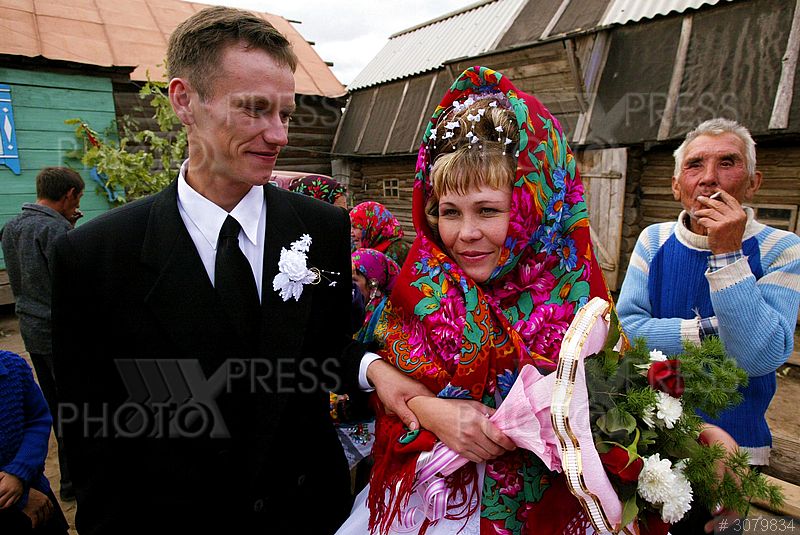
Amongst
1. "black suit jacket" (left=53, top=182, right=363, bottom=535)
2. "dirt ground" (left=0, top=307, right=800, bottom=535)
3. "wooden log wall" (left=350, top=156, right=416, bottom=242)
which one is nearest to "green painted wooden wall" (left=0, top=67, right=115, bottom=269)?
"dirt ground" (left=0, top=307, right=800, bottom=535)

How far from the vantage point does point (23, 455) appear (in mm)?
2082

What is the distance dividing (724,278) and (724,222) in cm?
21

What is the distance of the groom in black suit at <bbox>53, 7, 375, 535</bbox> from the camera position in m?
1.32

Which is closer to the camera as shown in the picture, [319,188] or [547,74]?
[319,188]

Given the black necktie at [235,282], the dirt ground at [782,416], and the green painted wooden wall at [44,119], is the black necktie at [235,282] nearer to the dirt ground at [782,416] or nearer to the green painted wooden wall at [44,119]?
the dirt ground at [782,416]

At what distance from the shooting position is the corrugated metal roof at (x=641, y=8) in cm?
642

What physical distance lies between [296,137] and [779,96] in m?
10.2

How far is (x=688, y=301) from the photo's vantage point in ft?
6.39

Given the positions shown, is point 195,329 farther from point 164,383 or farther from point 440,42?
point 440,42

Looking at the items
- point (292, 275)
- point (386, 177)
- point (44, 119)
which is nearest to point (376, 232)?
point (292, 275)

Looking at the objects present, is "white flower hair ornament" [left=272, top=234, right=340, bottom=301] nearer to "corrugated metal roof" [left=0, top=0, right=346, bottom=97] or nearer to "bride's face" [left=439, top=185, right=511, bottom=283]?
Answer: "bride's face" [left=439, top=185, right=511, bottom=283]

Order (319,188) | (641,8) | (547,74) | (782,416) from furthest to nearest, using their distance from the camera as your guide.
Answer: (547,74), (641,8), (782,416), (319,188)

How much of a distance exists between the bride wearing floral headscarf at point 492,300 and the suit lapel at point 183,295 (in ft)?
1.90

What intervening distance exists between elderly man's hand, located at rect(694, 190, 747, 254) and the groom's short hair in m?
1.64
